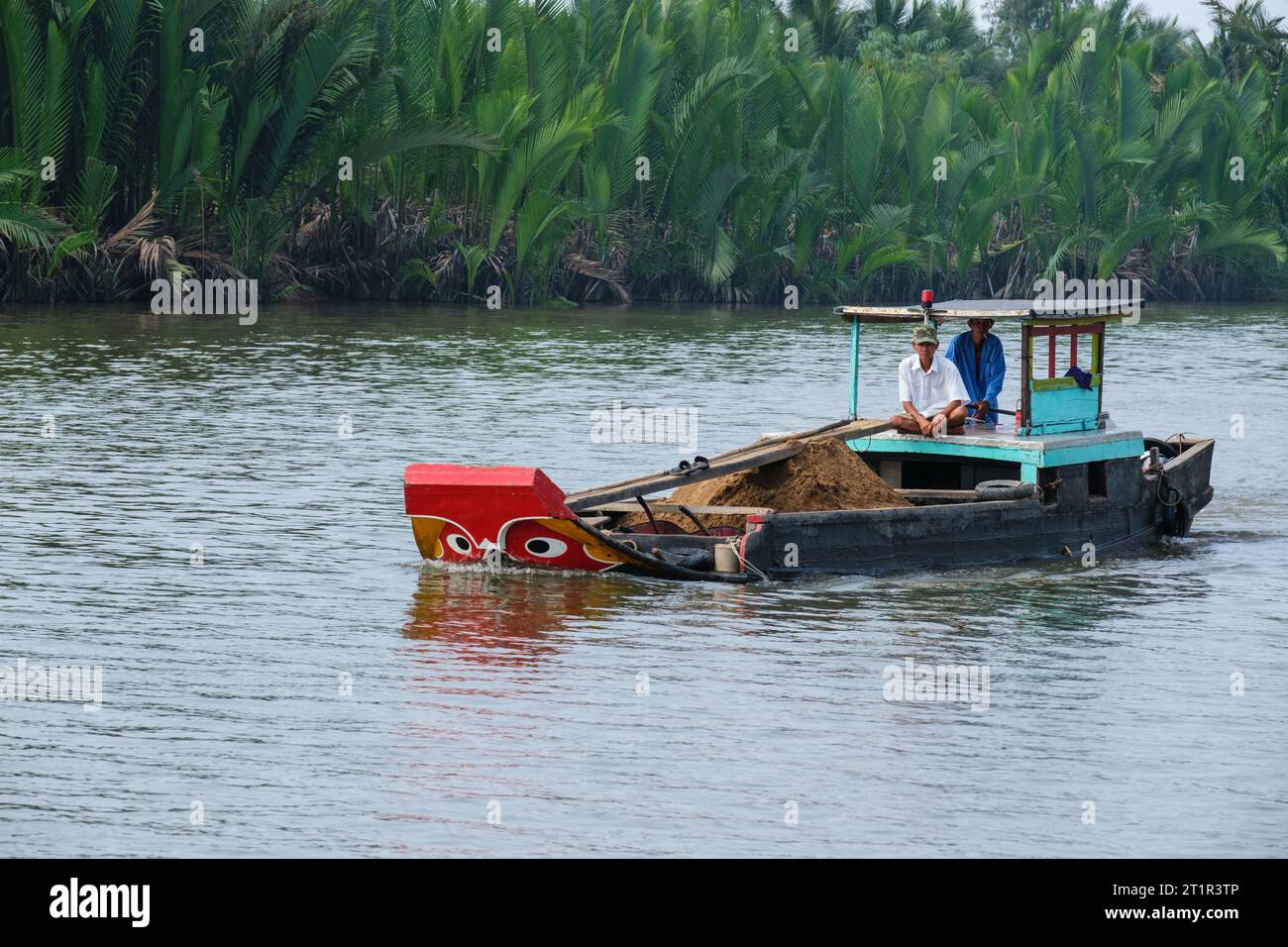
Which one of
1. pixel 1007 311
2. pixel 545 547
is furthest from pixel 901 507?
pixel 545 547

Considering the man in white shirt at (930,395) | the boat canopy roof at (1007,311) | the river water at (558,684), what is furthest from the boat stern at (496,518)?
the boat canopy roof at (1007,311)

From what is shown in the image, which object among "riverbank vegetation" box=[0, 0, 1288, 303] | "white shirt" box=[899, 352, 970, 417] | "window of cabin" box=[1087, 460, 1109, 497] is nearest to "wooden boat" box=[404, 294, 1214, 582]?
"window of cabin" box=[1087, 460, 1109, 497]

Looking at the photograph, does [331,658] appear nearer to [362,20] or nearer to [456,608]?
[456,608]

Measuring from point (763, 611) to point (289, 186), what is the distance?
2730cm

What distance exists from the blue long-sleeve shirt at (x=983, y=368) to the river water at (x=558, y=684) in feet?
4.74

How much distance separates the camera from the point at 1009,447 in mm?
14195

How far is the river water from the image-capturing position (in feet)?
27.1

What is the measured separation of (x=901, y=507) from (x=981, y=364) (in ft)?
Result: 6.46

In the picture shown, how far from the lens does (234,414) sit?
22.3 metres

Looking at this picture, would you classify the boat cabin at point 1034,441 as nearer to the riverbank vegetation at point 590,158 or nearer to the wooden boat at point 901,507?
the wooden boat at point 901,507

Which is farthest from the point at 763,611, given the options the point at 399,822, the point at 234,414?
the point at 234,414

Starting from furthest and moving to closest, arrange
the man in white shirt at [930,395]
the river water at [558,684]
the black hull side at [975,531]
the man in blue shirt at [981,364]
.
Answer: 1. the man in blue shirt at [981,364]
2. the man in white shirt at [930,395]
3. the black hull side at [975,531]
4. the river water at [558,684]

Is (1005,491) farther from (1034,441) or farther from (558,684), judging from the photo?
(558,684)

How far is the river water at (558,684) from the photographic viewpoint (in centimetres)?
826
